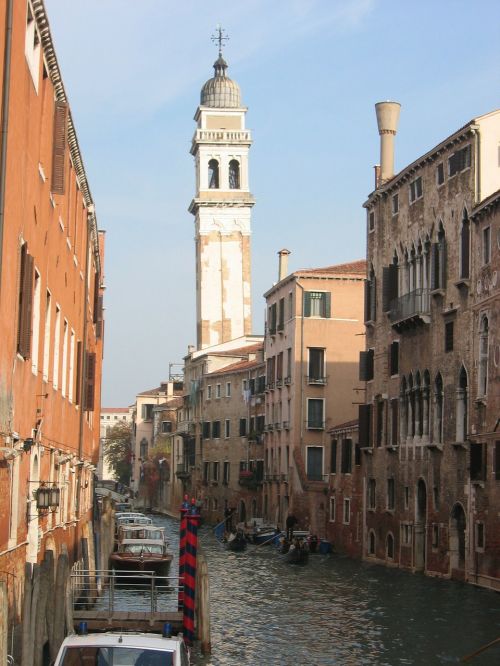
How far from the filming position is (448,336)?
35719 millimetres

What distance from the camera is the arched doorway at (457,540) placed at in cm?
3444

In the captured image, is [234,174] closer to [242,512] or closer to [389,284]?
[242,512]

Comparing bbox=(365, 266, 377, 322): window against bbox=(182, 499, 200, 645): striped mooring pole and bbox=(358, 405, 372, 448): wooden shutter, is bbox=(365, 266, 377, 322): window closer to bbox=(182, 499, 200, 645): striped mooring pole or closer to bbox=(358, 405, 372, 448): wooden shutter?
bbox=(358, 405, 372, 448): wooden shutter

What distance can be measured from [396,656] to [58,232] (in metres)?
9.10

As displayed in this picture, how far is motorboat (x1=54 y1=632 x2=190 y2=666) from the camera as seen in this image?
12414 mm

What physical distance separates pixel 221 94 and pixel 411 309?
64.3 metres

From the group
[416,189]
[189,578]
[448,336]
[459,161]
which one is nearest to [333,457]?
[416,189]

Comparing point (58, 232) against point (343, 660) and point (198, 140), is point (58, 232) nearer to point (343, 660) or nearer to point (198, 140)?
point (343, 660)

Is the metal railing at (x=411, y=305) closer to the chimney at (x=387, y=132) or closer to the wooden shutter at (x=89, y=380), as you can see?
the chimney at (x=387, y=132)

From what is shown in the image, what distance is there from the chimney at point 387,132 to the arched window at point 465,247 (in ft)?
27.6

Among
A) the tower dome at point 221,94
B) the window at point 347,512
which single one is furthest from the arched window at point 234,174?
the window at point 347,512

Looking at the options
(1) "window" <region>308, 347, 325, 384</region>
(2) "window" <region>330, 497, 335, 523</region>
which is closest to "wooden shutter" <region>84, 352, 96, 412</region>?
(2) "window" <region>330, 497, 335, 523</region>

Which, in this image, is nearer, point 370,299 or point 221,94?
point 370,299

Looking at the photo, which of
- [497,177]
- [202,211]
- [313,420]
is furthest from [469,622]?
[202,211]
